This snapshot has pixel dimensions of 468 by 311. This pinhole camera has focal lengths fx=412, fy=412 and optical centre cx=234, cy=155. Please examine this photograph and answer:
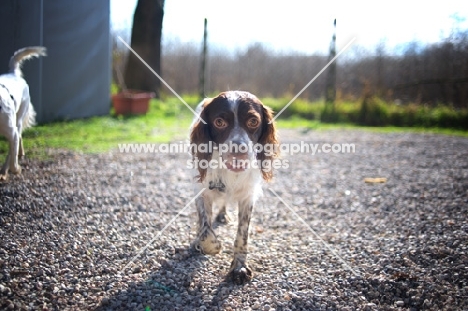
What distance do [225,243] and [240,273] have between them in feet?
2.17

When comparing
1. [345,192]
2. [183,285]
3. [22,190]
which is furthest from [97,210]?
[345,192]

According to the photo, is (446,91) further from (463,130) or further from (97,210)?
(97,210)

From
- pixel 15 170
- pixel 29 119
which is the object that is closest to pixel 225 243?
pixel 15 170

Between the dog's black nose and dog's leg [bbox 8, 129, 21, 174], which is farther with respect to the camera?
dog's leg [bbox 8, 129, 21, 174]

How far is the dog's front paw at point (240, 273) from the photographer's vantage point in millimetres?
2518

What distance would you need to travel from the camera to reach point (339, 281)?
8.27 feet

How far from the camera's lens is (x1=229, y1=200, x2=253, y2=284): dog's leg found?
254cm

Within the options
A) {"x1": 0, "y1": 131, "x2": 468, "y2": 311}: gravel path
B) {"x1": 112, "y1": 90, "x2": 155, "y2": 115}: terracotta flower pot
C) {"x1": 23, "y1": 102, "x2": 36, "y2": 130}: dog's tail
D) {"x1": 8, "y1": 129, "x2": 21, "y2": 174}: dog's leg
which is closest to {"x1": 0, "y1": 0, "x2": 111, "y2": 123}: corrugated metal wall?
{"x1": 112, "y1": 90, "x2": 155, "y2": 115}: terracotta flower pot

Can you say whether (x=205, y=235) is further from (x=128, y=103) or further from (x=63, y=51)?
(x=128, y=103)

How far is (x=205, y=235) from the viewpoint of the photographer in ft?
9.09

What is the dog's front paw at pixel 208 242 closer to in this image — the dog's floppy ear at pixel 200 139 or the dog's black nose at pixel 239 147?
the dog's floppy ear at pixel 200 139

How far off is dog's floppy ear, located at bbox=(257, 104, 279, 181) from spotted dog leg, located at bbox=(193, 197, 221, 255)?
1.61 ft

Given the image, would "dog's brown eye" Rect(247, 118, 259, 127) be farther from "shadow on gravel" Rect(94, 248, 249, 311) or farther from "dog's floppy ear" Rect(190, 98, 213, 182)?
"shadow on gravel" Rect(94, 248, 249, 311)

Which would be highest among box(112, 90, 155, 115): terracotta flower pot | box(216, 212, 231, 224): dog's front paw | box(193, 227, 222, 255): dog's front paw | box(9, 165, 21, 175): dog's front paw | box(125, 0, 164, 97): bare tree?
box(125, 0, 164, 97): bare tree
